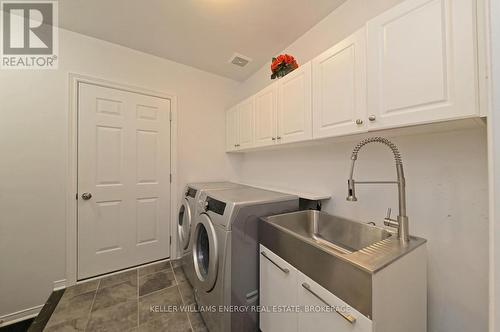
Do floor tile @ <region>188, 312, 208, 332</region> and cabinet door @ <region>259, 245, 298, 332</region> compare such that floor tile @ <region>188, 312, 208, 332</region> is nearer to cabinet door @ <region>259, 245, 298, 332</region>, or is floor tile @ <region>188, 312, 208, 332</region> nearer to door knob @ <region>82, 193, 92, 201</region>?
cabinet door @ <region>259, 245, 298, 332</region>

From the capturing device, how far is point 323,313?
2.73 ft

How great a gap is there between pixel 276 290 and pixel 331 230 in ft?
2.01

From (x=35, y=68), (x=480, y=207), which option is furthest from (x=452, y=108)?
(x=35, y=68)

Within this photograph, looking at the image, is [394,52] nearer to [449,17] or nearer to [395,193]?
[449,17]

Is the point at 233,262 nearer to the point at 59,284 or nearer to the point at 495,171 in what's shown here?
the point at 495,171

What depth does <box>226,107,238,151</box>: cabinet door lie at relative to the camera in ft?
8.02

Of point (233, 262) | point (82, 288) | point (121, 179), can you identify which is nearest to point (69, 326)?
point (82, 288)

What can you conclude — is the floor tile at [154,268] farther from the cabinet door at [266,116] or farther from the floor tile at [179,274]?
the cabinet door at [266,116]

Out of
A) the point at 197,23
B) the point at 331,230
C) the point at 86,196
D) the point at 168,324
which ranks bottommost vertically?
the point at 168,324

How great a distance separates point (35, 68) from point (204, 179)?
1.94 metres

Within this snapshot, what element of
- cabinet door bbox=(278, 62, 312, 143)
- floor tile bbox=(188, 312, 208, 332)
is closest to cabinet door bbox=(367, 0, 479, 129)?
cabinet door bbox=(278, 62, 312, 143)

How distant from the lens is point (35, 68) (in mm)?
1690

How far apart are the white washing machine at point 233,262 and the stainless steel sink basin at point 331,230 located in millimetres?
156

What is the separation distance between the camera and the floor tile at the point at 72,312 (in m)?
1.36
